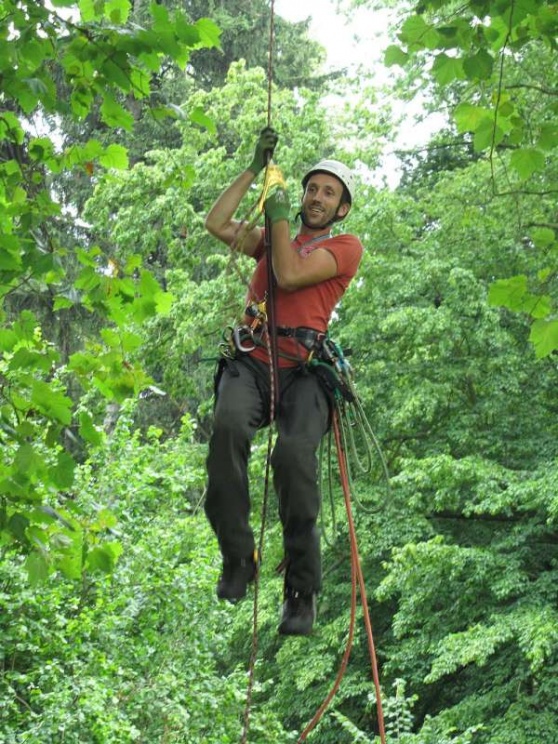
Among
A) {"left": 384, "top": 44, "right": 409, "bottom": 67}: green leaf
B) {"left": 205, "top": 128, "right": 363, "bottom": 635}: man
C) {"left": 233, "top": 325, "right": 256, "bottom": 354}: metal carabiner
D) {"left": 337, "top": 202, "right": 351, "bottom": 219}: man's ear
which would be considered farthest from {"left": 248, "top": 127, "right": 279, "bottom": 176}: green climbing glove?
{"left": 384, "top": 44, "right": 409, "bottom": 67}: green leaf

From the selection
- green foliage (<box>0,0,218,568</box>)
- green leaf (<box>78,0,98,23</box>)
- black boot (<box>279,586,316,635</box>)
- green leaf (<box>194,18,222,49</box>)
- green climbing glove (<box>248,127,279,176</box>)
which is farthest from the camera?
green leaf (<box>78,0,98,23</box>)

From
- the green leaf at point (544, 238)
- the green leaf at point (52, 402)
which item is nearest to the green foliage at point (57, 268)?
the green leaf at point (52, 402)

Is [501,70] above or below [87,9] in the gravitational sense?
below

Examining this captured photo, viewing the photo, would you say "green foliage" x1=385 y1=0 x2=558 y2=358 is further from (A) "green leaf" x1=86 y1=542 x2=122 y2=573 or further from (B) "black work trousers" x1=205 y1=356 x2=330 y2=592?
(A) "green leaf" x1=86 y1=542 x2=122 y2=573

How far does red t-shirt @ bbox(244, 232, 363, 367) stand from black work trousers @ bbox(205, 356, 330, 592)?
0.08 metres

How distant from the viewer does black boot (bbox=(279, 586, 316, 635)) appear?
4.70 m

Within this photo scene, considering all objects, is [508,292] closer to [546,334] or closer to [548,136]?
[546,334]

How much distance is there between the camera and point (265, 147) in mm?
4480

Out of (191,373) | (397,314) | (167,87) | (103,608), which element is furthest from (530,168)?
(167,87)

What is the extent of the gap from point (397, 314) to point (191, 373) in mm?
6143

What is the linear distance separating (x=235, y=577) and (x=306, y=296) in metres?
0.98

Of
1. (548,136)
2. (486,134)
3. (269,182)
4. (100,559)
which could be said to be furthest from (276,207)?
(100,559)

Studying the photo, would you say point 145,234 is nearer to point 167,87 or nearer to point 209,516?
point 167,87

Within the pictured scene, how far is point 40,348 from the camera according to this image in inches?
211
